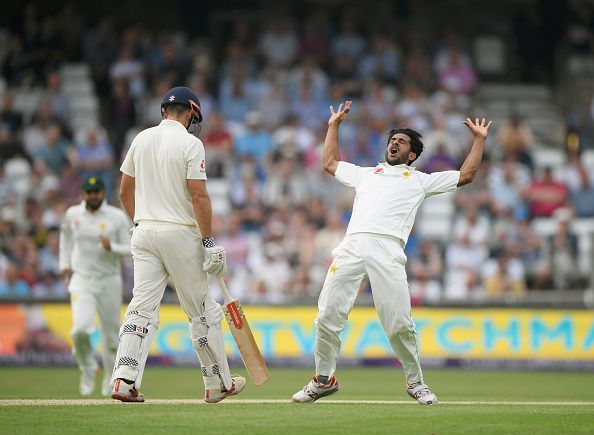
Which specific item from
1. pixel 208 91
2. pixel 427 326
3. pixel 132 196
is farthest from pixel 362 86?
pixel 132 196

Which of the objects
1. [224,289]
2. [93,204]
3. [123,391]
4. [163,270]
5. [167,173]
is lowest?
[123,391]

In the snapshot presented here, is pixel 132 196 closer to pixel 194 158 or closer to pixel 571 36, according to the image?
pixel 194 158

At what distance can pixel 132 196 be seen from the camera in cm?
983

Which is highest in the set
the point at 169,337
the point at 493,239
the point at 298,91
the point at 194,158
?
the point at 298,91

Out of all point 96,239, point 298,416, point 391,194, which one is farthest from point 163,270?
point 96,239

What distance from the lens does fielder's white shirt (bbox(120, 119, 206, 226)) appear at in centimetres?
956

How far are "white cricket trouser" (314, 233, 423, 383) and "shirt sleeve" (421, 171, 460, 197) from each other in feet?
1.92

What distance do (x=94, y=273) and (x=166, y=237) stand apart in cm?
404

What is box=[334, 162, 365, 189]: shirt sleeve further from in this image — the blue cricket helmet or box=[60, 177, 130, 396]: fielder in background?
box=[60, 177, 130, 396]: fielder in background

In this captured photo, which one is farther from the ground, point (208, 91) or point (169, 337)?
point (208, 91)

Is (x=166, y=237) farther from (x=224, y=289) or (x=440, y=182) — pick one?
(x=440, y=182)

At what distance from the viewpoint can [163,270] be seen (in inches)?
382

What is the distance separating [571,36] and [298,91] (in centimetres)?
597

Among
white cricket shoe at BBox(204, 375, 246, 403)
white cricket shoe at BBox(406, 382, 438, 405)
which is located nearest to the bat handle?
white cricket shoe at BBox(204, 375, 246, 403)
